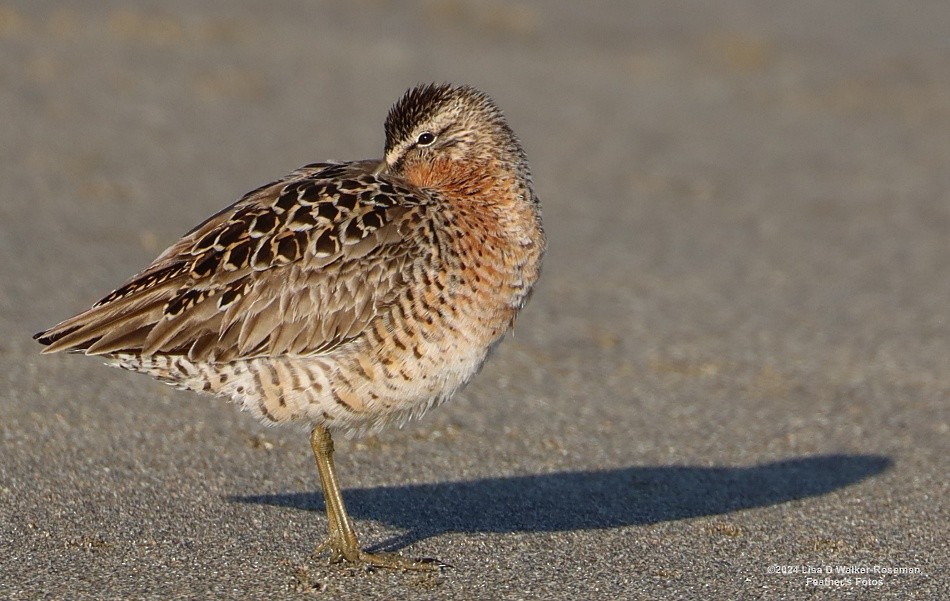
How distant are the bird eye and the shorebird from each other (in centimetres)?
29

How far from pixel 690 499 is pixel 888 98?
942 cm

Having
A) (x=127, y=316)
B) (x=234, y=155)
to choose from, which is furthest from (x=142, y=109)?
(x=127, y=316)

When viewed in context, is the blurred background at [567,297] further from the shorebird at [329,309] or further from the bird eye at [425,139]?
the bird eye at [425,139]

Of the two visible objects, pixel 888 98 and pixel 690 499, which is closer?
pixel 690 499

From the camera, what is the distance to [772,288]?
10156 mm

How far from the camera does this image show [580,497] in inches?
253

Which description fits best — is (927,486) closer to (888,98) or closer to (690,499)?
(690,499)

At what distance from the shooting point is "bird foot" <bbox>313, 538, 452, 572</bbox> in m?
5.41

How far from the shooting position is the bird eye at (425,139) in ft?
19.4

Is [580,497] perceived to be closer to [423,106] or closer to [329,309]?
[329,309]

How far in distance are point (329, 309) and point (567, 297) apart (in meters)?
4.49

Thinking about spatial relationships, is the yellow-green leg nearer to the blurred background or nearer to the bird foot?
the bird foot

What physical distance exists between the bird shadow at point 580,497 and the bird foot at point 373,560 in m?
0.27

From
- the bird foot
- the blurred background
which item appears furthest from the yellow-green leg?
the blurred background
